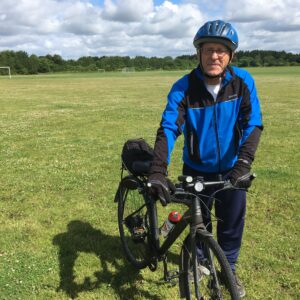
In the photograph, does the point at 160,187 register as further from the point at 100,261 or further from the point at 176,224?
the point at 100,261

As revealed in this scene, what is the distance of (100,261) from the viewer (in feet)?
16.3

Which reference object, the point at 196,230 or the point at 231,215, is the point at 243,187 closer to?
the point at 196,230

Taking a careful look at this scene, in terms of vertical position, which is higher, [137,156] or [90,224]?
[137,156]

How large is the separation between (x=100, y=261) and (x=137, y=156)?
1.55 meters

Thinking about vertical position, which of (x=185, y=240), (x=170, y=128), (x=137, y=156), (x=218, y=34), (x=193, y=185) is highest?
(x=218, y=34)

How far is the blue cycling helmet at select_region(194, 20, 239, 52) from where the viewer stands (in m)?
3.22

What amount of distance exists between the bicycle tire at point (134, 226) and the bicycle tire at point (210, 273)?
0.80 metres

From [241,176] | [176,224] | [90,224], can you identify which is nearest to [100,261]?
[90,224]

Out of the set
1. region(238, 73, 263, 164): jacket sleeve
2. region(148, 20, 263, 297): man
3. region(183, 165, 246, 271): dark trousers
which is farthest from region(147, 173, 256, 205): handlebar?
region(183, 165, 246, 271): dark trousers

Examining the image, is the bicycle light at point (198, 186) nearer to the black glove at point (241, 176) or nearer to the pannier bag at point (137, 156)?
the black glove at point (241, 176)

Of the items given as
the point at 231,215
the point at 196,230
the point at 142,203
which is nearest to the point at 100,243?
the point at 142,203

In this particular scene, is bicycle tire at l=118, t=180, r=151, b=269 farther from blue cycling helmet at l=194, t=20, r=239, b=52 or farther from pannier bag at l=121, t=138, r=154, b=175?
blue cycling helmet at l=194, t=20, r=239, b=52

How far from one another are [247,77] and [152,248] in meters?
1.99

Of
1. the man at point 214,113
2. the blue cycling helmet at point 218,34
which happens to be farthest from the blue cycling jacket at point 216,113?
the blue cycling helmet at point 218,34
